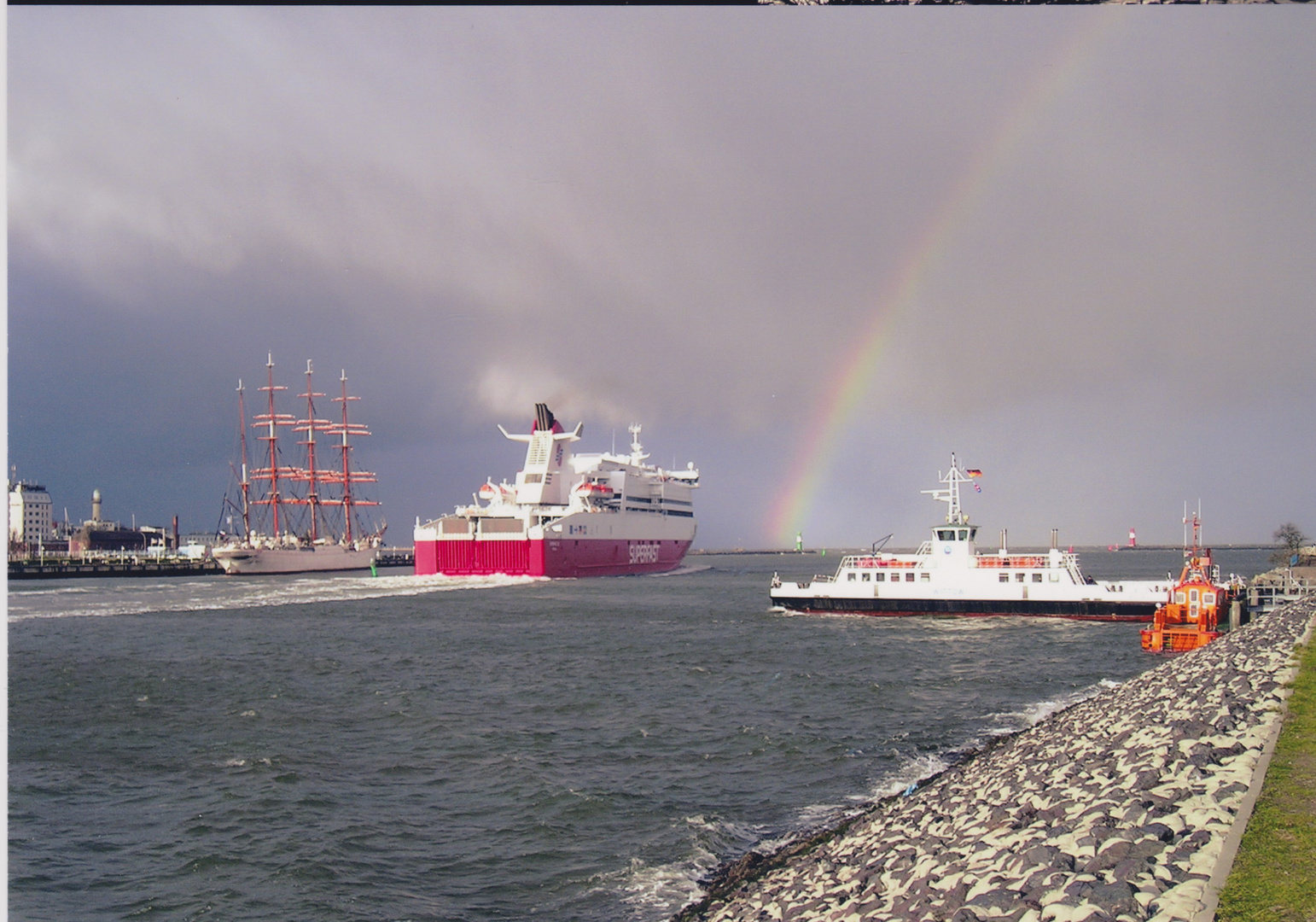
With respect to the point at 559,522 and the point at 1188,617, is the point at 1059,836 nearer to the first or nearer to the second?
the point at 1188,617

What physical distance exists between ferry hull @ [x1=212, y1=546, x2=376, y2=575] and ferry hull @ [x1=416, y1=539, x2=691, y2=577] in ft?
103

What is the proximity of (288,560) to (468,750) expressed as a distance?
103m

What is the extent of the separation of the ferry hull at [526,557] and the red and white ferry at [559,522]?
0.07 meters

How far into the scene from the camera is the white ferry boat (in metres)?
39.9

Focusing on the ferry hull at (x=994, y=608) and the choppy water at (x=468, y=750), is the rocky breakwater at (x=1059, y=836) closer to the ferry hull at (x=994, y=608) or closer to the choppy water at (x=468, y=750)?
the choppy water at (x=468, y=750)

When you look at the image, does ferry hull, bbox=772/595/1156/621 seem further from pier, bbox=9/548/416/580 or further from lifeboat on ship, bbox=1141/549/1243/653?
pier, bbox=9/548/416/580

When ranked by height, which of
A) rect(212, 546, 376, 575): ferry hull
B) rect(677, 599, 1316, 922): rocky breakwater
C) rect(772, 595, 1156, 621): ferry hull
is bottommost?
rect(212, 546, 376, 575): ferry hull

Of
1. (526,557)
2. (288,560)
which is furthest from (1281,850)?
(288,560)

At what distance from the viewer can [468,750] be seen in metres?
18.4

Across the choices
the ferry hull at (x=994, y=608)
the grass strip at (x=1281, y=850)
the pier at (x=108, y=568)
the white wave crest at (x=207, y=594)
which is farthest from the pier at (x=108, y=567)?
the grass strip at (x=1281, y=850)

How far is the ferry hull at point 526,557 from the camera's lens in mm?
78562

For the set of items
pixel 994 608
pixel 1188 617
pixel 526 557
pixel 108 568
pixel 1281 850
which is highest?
pixel 1281 850

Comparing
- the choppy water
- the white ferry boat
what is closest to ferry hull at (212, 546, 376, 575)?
the choppy water

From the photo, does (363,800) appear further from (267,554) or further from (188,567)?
(188,567)
